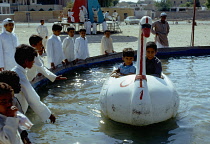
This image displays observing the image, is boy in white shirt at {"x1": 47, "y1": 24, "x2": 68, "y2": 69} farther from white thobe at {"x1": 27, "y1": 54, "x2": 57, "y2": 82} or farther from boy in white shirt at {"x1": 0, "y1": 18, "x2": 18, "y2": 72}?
white thobe at {"x1": 27, "y1": 54, "x2": 57, "y2": 82}

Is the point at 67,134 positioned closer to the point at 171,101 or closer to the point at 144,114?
the point at 144,114

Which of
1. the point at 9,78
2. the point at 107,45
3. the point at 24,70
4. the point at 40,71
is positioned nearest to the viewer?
the point at 9,78

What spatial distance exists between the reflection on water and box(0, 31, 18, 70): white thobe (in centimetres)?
111

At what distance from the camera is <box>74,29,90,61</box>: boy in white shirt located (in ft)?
31.9

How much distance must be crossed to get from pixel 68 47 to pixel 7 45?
2.50m

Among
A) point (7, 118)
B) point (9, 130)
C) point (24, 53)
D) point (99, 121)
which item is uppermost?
point (24, 53)

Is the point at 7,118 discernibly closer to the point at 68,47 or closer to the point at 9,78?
the point at 9,78

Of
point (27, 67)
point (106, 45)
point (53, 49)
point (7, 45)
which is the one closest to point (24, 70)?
point (27, 67)

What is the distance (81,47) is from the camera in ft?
32.1

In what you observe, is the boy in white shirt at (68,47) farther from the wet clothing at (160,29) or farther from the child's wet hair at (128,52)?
the child's wet hair at (128,52)

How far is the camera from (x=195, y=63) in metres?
11.1

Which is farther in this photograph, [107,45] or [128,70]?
[107,45]

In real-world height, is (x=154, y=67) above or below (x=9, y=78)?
below

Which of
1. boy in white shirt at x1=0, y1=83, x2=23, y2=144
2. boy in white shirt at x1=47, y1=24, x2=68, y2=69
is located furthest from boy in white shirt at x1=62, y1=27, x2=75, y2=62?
boy in white shirt at x1=0, y1=83, x2=23, y2=144
